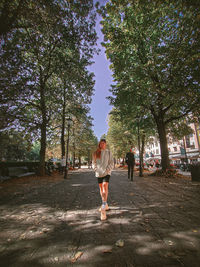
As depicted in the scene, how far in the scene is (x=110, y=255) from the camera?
185 cm

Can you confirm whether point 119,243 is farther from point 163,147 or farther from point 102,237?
point 163,147

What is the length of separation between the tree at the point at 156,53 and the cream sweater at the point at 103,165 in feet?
19.7

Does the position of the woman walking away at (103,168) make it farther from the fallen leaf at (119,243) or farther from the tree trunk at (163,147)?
the tree trunk at (163,147)

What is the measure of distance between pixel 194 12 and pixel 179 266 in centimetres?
794

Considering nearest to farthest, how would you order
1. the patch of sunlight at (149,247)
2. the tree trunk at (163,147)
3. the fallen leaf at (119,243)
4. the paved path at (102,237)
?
1. the paved path at (102,237)
2. the patch of sunlight at (149,247)
3. the fallen leaf at (119,243)
4. the tree trunk at (163,147)

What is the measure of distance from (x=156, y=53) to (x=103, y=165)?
10.5 metres

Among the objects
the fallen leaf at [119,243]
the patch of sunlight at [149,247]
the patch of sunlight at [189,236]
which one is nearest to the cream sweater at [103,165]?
the fallen leaf at [119,243]

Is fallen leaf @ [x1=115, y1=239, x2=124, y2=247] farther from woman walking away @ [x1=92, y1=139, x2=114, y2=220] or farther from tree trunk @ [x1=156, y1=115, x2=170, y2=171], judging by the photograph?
tree trunk @ [x1=156, y1=115, x2=170, y2=171]

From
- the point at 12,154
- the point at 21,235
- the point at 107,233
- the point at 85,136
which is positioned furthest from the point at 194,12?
the point at 12,154

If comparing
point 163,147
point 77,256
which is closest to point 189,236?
point 77,256

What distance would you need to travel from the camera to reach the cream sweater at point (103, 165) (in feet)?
11.8

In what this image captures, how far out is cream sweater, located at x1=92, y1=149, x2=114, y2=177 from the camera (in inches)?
142

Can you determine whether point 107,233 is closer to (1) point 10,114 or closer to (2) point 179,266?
(2) point 179,266

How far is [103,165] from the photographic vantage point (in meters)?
3.65
